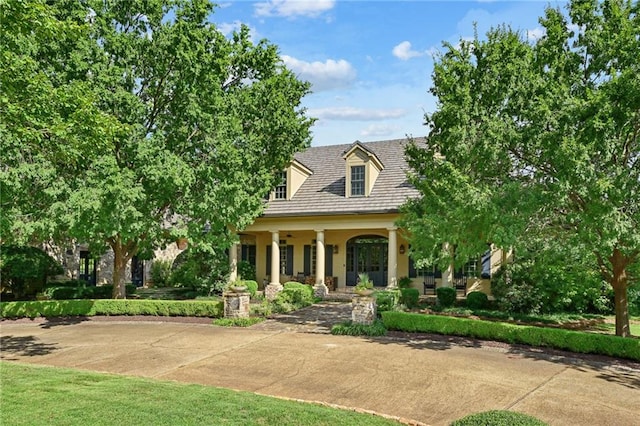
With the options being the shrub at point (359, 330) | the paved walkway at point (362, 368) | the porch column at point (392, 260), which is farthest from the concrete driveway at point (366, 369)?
the porch column at point (392, 260)

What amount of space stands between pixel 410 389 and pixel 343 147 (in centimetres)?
2104

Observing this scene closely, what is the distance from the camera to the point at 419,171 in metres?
17.3

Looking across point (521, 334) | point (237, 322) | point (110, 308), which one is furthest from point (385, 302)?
point (110, 308)

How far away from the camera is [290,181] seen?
26.1 m

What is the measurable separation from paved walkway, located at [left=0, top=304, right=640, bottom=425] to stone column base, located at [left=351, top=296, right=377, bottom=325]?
3.66 ft

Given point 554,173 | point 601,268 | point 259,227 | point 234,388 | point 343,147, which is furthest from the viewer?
point 343,147

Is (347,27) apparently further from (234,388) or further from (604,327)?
(604,327)

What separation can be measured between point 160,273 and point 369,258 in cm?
1410

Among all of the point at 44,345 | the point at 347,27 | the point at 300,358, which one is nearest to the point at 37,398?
the point at 300,358

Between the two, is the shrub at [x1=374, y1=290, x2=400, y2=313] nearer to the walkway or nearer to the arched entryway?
the walkway

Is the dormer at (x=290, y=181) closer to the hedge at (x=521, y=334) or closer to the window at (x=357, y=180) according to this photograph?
the window at (x=357, y=180)

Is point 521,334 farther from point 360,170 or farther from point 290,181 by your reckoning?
point 290,181

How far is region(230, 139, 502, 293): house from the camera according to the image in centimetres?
2277

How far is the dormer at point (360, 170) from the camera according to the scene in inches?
936
